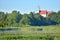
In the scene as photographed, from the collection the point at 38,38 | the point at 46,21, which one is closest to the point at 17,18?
the point at 46,21

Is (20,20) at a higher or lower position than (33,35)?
higher

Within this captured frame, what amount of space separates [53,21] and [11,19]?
23778 millimetres

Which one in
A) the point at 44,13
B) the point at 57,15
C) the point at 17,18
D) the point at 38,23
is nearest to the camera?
the point at 17,18

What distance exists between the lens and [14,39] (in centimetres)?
1856

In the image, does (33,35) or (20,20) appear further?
(20,20)

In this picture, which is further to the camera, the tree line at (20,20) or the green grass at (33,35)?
the tree line at (20,20)

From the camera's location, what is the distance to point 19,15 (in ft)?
201

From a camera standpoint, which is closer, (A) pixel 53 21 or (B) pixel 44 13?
(A) pixel 53 21

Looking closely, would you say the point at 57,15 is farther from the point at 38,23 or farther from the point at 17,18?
the point at 17,18

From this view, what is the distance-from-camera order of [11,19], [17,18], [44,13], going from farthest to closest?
[44,13]
[17,18]
[11,19]

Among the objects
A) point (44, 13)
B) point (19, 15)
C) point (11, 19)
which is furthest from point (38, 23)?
point (44, 13)

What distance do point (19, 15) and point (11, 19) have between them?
692 cm

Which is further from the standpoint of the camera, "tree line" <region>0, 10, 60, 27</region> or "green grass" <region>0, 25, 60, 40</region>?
"tree line" <region>0, 10, 60, 27</region>

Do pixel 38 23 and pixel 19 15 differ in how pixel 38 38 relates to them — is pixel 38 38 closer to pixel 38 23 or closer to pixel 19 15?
pixel 19 15
